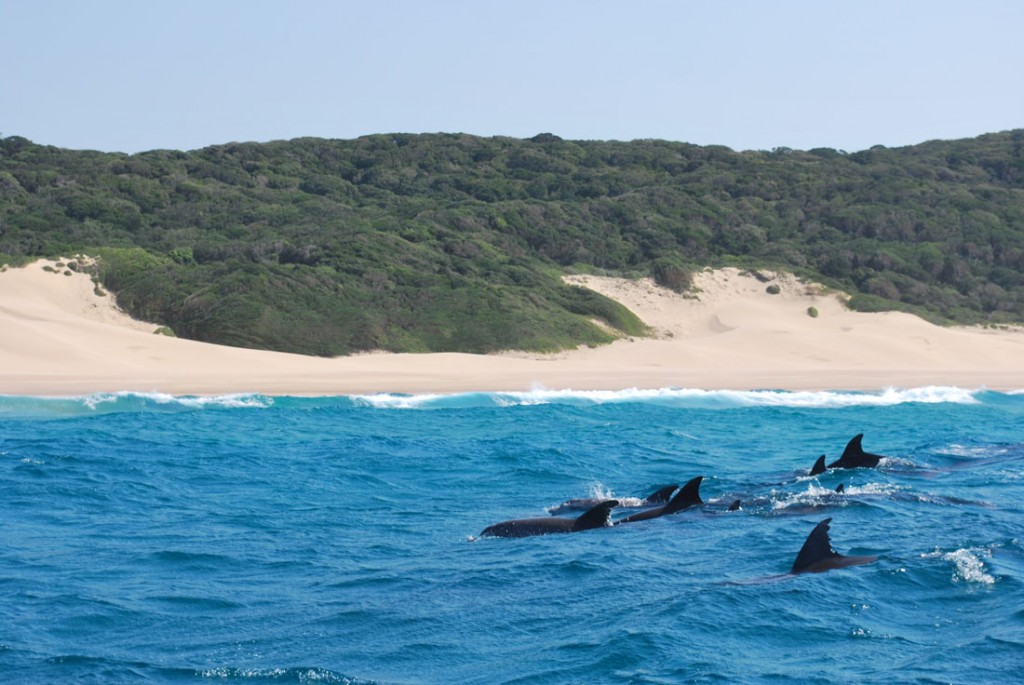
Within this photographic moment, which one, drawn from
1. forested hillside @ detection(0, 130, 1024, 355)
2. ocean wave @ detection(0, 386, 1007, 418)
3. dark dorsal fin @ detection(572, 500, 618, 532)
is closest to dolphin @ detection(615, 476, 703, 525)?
dark dorsal fin @ detection(572, 500, 618, 532)

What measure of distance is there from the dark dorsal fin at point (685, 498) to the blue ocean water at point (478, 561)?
164 mm

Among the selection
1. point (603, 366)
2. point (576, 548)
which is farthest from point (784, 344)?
point (576, 548)

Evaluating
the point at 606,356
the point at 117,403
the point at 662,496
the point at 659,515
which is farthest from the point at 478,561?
the point at 606,356

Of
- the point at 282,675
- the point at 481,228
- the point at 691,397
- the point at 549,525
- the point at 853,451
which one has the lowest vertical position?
the point at 282,675

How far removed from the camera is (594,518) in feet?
41.1

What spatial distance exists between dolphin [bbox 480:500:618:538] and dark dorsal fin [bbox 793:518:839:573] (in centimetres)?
263

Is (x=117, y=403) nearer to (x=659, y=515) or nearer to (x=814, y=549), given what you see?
(x=659, y=515)

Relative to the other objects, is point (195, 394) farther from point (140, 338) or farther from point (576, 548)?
point (576, 548)

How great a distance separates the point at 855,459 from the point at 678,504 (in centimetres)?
410

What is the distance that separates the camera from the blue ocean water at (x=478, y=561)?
8234 mm

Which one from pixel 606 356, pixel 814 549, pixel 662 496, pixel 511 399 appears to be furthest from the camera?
pixel 606 356

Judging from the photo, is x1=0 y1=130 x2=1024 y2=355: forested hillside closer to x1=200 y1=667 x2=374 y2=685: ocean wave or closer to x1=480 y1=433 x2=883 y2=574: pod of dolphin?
x1=480 y1=433 x2=883 y2=574: pod of dolphin

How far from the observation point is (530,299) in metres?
39.8

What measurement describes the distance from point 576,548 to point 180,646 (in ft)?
14.0
